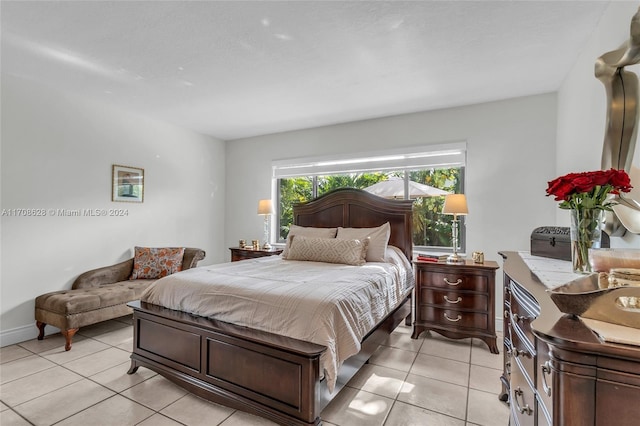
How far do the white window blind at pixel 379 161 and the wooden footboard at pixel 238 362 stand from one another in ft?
7.48

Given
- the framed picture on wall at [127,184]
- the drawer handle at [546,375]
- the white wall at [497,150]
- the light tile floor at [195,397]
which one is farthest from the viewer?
the framed picture on wall at [127,184]

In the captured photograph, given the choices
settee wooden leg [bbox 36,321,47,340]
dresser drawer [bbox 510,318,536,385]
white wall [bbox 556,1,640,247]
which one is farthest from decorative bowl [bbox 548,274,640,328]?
settee wooden leg [bbox 36,321,47,340]

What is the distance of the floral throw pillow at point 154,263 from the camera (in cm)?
386

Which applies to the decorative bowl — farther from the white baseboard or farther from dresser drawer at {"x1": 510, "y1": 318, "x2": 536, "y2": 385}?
the white baseboard

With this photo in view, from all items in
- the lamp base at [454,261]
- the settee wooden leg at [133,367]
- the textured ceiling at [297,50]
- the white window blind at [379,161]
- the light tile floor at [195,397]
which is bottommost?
the light tile floor at [195,397]

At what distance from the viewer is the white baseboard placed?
2.97 m

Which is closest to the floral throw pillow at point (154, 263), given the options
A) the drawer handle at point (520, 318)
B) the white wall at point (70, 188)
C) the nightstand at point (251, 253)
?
the white wall at point (70, 188)

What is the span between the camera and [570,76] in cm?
279

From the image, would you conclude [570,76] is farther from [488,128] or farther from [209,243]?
[209,243]

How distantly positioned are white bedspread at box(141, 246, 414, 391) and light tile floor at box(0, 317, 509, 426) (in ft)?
1.54

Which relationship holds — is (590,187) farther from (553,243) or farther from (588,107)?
(588,107)

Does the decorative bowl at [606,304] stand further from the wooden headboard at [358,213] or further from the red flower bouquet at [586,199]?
the wooden headboard at [358,213]

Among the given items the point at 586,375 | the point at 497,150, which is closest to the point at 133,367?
the point at 586,375

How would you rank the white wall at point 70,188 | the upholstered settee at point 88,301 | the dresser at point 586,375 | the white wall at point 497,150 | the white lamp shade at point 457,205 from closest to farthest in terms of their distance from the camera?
the dresser at point 586,375
the upholstered settee at point 88,301
the white wall at point 70,188
the white lamp shade at point 457,205
the white wall at point 497,150
